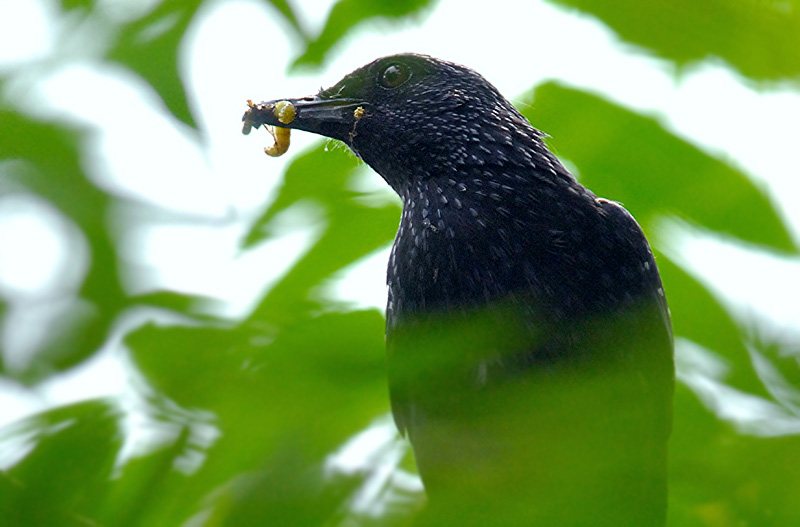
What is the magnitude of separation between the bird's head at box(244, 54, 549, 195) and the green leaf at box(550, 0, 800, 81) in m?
1.94

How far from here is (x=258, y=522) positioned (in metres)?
0.67

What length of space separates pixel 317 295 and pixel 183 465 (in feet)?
0.76

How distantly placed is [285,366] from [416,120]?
2.52 m

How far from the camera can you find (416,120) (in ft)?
10.6

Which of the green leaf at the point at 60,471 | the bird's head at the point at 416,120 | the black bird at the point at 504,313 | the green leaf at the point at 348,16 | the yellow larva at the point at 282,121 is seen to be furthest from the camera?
the bird's head at the point at 416,120

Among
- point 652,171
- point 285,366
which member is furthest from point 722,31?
point 285,366

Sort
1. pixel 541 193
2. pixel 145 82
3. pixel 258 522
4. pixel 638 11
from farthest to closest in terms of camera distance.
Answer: pixel 541 193
pixel 638 11
pixel 145 82
pixel 258 522

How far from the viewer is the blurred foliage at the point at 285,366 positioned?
2.22 feet

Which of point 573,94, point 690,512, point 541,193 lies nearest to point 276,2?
point 573,94

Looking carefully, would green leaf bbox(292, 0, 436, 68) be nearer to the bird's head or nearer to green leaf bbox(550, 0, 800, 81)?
green leaf bbox(550, 0, 800, 81)

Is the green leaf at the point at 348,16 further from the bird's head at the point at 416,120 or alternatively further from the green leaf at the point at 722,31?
the bird's head at the point at 416,120

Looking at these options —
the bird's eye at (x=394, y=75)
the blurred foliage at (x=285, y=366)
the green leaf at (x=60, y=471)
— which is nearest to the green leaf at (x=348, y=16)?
the blurred foliage at (x=285, y=366)

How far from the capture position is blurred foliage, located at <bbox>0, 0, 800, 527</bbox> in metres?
0.68

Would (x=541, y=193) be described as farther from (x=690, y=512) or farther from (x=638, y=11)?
(x=690, y=512)
